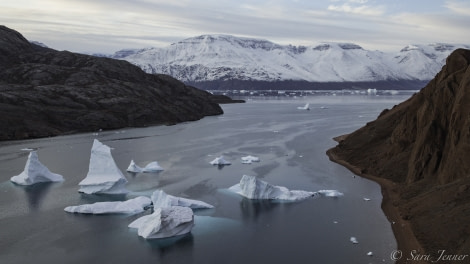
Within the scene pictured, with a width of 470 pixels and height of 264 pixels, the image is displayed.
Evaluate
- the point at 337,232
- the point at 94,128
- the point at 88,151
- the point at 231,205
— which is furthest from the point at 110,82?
the point at 337,232

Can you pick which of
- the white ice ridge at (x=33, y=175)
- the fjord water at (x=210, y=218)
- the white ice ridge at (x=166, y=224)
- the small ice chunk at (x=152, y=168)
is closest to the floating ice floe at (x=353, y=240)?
the fjord water at (x=210, y=218)

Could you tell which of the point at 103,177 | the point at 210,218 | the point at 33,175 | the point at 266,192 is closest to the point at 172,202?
the point at 210,218

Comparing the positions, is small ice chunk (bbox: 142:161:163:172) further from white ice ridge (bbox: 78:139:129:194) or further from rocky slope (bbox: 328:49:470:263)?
rocky slope (bbox: 328:49:470:263)

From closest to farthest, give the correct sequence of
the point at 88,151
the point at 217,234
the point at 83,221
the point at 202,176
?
1. the point at 217,234
2. the point at 83,221
3. the point at 202,176
4. the point at 88,151

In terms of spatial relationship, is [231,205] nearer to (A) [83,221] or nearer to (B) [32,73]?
(A) [83,221]

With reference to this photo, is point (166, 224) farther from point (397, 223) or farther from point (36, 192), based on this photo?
point (36, 192)

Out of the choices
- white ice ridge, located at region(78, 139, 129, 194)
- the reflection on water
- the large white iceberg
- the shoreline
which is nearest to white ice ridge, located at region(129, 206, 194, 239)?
the large white iceberg

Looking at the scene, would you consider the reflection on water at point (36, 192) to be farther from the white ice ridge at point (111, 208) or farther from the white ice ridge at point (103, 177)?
the white ice ridge at point (111, 208)
